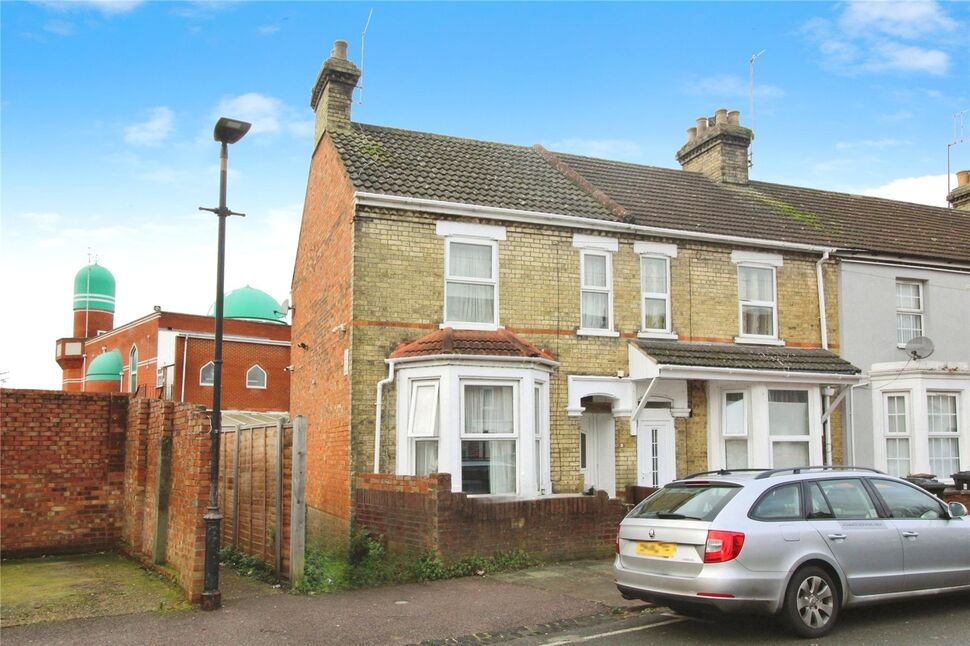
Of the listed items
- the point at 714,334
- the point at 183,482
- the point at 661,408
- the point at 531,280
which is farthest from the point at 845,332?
the point at 183,482

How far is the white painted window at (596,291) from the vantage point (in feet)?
51.9

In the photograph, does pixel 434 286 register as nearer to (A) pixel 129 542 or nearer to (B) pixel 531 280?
(B) pixel 531 280

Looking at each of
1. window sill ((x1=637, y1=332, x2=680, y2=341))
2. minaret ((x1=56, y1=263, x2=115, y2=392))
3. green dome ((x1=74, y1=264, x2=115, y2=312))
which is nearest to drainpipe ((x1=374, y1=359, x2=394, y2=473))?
window sill ((x1=637, y1=332, x2=680, y2=341))

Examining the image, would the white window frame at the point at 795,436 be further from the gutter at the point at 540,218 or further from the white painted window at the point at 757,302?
the gutter at the point at 540,218

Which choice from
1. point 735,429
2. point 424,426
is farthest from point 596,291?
point 424,426

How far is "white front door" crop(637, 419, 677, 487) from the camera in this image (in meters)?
15.9

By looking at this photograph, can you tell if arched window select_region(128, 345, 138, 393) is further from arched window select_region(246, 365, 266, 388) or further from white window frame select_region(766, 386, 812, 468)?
white window frame select_region(766, 386, 812, 468)

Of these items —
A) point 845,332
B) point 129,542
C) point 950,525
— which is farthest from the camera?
point 845,332

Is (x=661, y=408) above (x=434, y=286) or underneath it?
underneath

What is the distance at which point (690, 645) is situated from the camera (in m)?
7.58

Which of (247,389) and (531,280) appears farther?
(247,389)

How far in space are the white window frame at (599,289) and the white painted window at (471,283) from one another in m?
1.72

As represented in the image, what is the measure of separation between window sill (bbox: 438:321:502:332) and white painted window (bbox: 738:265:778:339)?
17.6 ft

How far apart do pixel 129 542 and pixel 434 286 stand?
6.23 m
